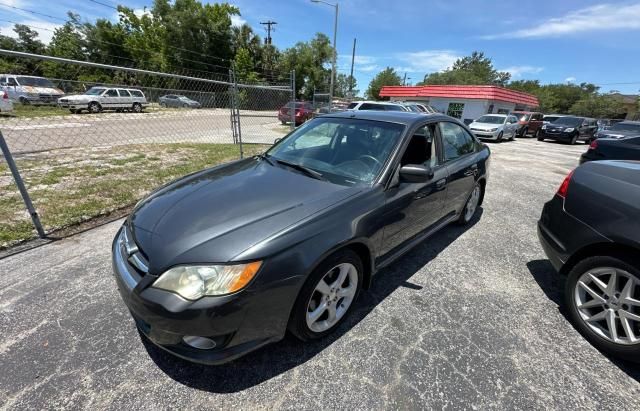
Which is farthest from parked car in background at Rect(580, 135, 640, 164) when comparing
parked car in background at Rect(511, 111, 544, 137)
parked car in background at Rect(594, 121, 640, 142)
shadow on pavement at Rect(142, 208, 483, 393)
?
parked car in background at Rect(511, 111, 544, 137)

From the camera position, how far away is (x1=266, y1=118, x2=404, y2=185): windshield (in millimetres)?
2492

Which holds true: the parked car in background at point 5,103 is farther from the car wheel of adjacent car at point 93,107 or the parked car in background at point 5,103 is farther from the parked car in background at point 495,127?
A: the parked car in background at point 495,127

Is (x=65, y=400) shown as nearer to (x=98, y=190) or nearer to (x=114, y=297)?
(x=114, y=297)

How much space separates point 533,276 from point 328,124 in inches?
108

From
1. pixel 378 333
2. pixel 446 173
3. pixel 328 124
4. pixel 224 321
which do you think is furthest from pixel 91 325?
pixel 446 173

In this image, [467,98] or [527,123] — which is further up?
[467,98]

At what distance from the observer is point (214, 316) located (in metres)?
1.52

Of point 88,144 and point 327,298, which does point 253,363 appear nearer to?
point 327,298

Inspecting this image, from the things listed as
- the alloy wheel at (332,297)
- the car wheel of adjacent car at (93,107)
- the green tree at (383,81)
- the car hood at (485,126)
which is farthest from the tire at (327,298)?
the green tree at (383,81)

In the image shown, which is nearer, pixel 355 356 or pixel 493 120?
pixel 355 356

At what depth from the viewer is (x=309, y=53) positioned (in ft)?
152

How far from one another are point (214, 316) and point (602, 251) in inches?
109

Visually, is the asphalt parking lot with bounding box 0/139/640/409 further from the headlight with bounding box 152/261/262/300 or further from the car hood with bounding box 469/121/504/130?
the car hood with bounding box 469/121/504/130

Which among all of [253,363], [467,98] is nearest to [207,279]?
[253,363]
